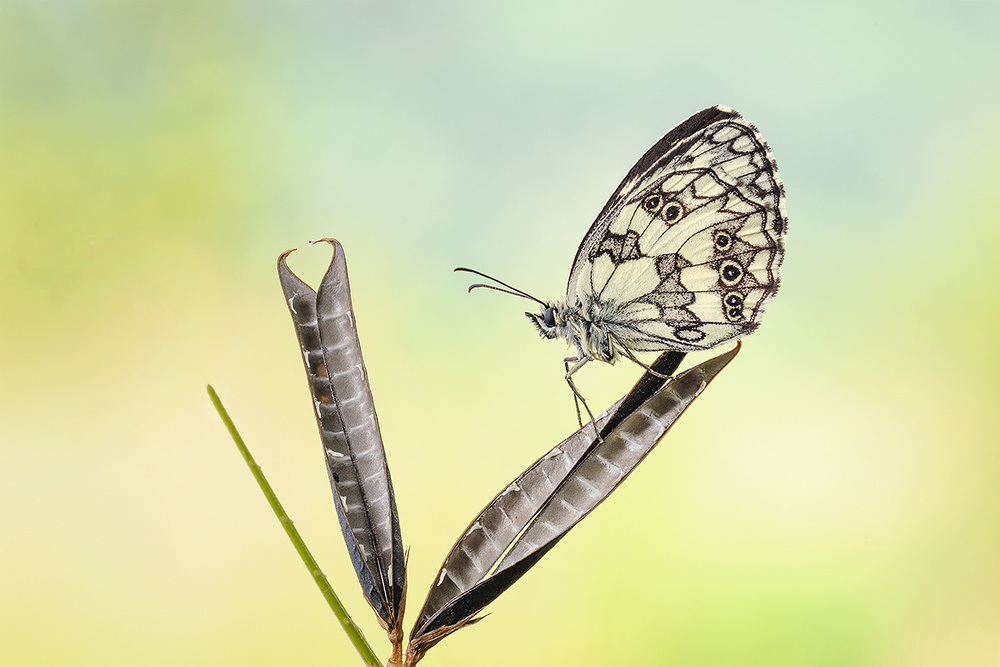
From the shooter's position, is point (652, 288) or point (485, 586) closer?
point (485, 586)

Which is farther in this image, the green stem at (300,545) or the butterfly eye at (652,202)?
the butterfly eye at (652,202)

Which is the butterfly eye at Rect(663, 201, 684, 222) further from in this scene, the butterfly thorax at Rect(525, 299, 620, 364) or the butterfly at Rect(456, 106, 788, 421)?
the butterfly thorax at Rect(525, 299, 620, 364)

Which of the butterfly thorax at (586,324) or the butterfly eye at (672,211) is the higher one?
the butterfly eye at (672,211)

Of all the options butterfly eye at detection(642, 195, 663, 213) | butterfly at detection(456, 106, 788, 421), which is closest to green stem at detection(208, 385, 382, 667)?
butterfly at detection(456, 106, 788, 421)

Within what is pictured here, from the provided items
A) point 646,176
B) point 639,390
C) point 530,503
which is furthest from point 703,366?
point 646,176

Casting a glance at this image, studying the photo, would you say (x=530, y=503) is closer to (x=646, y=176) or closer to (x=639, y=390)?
(x=639, y=390)

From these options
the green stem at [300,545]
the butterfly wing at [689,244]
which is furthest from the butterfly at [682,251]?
the green stem at [300,545]

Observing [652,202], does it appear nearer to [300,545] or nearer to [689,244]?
[689,244]

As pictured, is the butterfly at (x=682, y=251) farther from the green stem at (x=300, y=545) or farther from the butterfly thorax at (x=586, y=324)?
the green stem at (x=300, y=545)

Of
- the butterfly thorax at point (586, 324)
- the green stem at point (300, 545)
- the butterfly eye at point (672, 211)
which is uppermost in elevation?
the butterfly eye at point (672, 211)
